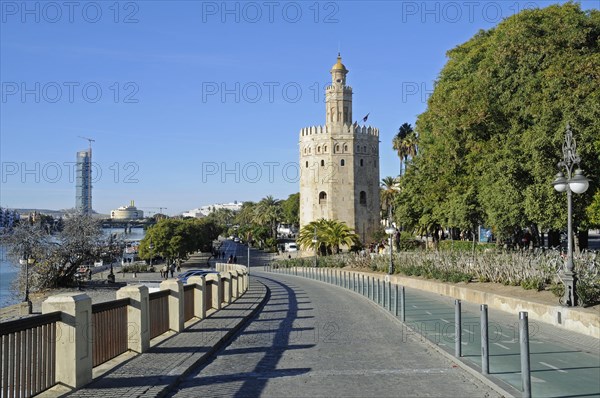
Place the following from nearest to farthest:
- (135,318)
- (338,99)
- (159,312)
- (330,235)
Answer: (135,318) < (159,312) < (330,235) < (338,99)

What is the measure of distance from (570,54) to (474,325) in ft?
51.7

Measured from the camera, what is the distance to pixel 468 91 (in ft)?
95.5

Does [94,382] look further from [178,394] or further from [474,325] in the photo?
[474,325]

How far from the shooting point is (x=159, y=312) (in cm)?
1394

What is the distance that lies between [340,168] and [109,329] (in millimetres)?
80850

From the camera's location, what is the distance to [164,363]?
1089cm

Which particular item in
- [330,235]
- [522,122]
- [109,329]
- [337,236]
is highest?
[522,122]

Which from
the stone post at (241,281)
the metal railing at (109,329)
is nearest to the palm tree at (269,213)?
the stone post at (241,281)

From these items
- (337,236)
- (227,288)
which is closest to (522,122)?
(227,288)

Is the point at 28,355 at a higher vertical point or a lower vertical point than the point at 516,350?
higher

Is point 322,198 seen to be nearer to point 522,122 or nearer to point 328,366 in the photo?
point 522,122

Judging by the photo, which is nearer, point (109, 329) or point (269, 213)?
point (109, 329)

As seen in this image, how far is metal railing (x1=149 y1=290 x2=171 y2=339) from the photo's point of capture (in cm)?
1339

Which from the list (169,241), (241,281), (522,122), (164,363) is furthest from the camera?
(169,241)
